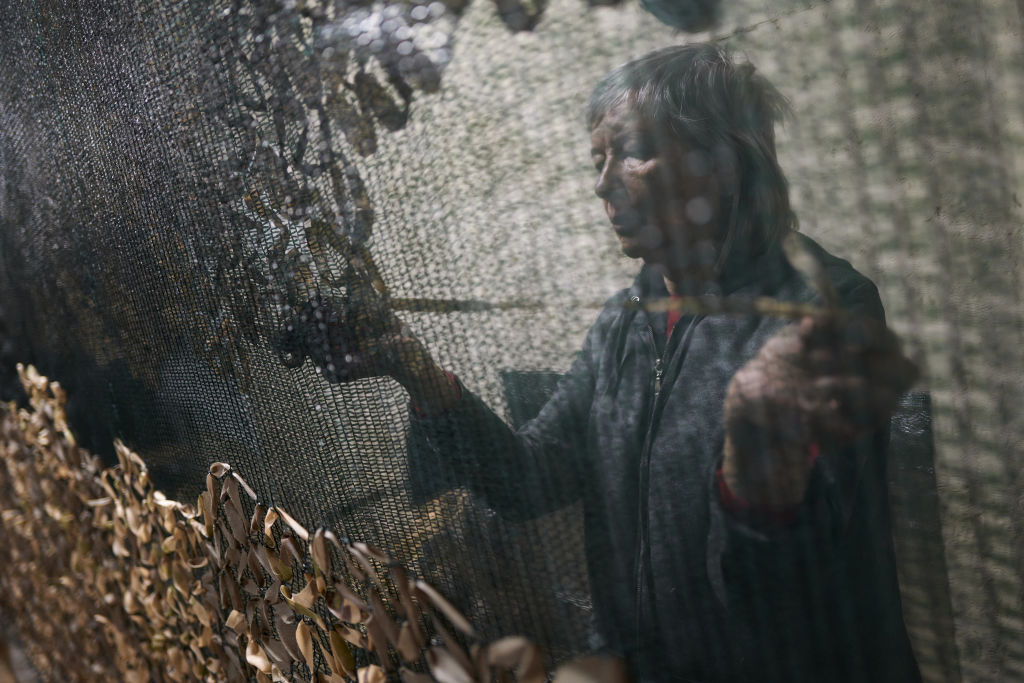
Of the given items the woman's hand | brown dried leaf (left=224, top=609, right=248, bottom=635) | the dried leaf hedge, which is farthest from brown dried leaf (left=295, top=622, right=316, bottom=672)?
the woman's hand

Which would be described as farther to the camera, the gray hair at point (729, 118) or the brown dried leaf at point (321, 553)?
the brown dried leaf at point (321, 553)

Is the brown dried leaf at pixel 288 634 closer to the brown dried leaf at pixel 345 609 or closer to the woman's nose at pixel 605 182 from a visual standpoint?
the brown dried leaf at pixel 345 609

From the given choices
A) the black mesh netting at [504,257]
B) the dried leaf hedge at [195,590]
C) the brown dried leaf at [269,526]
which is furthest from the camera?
the brown dried leaf at [269,526]

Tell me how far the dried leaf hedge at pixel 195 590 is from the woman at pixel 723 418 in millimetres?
74

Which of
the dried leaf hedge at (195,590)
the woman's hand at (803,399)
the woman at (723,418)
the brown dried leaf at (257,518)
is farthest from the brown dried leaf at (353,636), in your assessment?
the woman's hand at (803,399)

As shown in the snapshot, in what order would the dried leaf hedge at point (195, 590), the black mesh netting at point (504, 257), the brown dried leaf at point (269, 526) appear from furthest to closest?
1. the brown dried leaf at point (269, 526)
2. the dried leaf hedge at point (195, 590)
3. the black mesh netting at point (504, 257)

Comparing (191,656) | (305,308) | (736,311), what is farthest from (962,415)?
(191,656)

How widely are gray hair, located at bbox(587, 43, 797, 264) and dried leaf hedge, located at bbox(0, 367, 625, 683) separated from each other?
0.77 ft

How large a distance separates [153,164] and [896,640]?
0.57m

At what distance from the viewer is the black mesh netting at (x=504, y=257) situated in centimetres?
25

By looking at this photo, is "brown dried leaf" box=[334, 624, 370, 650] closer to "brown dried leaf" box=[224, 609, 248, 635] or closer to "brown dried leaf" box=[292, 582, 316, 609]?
"brown dried leaf" box=[292, 582, 316, 609]

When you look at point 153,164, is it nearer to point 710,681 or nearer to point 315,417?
point 315,417

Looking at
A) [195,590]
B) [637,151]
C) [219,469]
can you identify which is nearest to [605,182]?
[637,151]

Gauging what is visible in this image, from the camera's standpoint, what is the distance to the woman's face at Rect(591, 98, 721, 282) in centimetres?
30
